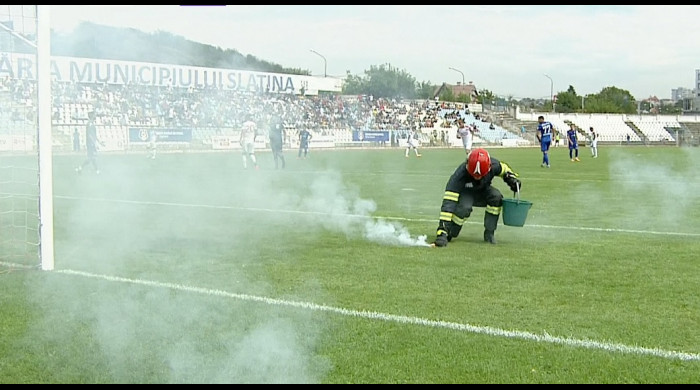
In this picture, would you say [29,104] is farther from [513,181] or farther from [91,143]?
[91,143]

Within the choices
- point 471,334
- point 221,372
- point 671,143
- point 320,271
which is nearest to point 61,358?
point 221,372

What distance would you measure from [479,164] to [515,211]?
79 cm

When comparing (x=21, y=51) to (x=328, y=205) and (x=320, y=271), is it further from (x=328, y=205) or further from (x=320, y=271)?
(x=328, y=205)

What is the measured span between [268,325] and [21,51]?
448 cm

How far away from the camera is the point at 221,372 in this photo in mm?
5094

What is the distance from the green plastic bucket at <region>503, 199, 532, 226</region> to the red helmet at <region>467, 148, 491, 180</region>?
0.50 metres

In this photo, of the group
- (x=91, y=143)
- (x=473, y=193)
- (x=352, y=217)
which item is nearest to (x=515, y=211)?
(x=473, y=193)

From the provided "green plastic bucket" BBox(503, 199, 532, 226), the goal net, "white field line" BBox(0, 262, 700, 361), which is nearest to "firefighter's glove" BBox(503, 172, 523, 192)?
"green plastic bucket" BBox(503, 199, 532, 226)

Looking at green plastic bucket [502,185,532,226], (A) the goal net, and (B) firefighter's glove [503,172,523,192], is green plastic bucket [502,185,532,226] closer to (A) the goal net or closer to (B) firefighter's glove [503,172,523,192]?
(B) firefighter's glove [503,172,523,192]

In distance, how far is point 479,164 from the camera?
10328mm

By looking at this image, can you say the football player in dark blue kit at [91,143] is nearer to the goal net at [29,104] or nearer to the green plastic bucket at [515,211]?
the goal net at [29,104]

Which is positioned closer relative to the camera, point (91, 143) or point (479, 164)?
point (479, 164)

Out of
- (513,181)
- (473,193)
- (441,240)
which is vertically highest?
(513,181)

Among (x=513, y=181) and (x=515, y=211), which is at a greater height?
(x=513, y=181)
